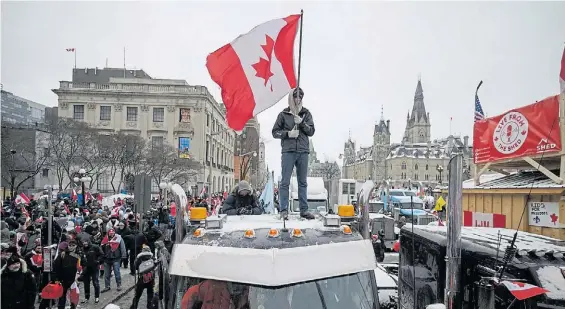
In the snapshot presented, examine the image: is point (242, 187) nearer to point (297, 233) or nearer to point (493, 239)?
point (297, 233)

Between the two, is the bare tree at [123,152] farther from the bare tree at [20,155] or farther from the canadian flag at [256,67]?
the canadian flag at [256,67]

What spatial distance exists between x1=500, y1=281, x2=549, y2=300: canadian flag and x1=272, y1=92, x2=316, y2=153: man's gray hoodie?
295 cm

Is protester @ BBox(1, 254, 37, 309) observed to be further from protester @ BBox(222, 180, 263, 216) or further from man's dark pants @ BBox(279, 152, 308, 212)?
man's dark pants @ BBox(279, 152, 308, 212)

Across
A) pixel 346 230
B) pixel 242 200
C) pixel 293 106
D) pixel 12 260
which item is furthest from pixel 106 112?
pixel 346 230

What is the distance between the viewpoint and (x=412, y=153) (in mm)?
142375

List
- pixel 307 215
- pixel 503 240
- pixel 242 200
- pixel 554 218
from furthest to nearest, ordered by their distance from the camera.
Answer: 1. pixel 554 218
2. pixel 242 200
3. pixel 503 240
4. pixel 307 215

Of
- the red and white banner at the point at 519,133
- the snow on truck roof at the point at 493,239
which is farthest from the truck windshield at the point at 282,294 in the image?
the red and white banner at the point at 519,133

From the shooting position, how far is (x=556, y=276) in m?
5.02

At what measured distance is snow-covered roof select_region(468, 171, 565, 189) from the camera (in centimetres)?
934

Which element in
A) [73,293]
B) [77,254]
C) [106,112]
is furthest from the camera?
[106,112]

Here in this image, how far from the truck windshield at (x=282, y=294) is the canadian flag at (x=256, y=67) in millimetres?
4157

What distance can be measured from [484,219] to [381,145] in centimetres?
14874

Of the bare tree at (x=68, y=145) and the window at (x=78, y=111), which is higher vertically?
the window at (x=78, y=111)

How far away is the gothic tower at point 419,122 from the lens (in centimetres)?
15625
